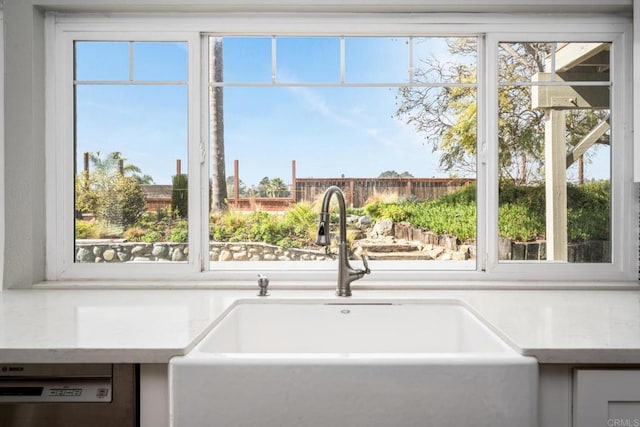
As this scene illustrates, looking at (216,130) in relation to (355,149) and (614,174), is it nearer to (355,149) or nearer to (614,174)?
(355,149)

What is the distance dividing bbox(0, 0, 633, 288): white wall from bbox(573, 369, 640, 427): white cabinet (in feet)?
4.84

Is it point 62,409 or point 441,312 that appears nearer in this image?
point 62,409

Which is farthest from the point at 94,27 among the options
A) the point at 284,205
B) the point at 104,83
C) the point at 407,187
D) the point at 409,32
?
the point at 407,187

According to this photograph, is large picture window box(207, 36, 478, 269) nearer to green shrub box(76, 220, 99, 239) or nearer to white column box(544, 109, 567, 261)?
white column box(544, 109, 567, 261)

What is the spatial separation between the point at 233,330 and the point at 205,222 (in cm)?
62

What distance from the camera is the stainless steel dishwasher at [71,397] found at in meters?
1.16

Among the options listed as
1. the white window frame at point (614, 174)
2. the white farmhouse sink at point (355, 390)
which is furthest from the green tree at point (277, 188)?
the white farmhouse sink at point (355, 390)

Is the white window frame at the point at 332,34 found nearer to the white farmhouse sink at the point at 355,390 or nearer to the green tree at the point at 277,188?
the green tree at the point at 277,188

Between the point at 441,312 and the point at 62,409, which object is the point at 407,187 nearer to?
the point at 441,312

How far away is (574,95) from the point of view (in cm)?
197

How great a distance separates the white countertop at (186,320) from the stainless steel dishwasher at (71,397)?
5 cm

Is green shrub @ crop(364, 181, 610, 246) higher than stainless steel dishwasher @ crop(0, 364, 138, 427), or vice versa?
green shrub @ crop(364, 181, 610, 246)

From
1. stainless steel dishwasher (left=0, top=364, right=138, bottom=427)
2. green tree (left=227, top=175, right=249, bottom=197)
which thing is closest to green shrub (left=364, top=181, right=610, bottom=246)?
green tree (left=227, top=175, right=249, bottom=197)

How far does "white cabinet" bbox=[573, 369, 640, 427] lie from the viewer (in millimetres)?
1147
